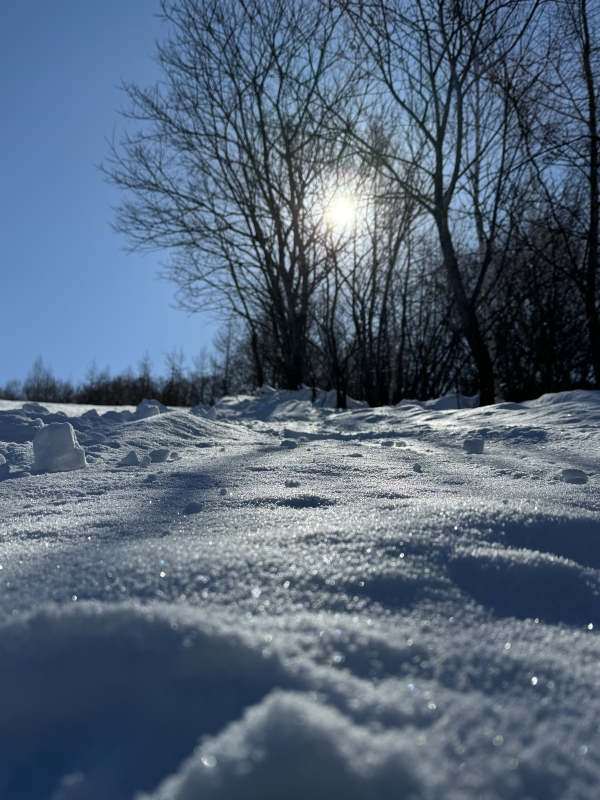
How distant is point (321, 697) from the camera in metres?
0.47

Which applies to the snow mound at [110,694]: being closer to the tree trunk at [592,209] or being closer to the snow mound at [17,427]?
the snow mound at [17,427]

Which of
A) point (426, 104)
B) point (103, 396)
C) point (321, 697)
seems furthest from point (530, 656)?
point (103, 396)

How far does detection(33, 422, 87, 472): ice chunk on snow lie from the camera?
5.42 feet

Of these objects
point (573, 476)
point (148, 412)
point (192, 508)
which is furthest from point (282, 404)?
point (192, 508)

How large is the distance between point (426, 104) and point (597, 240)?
223 centimetres

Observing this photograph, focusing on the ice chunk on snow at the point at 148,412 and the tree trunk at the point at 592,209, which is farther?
the tree trunk at the point at 592,209

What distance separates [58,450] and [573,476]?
59.1 inches

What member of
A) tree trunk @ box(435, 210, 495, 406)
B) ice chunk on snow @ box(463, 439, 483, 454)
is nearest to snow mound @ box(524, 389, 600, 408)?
ice chunk on snow @ box(463, 439, 483, 454)

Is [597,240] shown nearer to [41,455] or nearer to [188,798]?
[41,455]

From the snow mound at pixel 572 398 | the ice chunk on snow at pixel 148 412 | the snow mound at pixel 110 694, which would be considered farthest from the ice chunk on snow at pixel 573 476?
the ice chunk on snow at pixel 148 412

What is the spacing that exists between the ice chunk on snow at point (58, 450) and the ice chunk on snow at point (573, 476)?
141 cm

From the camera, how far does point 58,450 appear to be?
1.67 metres

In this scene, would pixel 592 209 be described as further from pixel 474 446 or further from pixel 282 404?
pixel 474 446

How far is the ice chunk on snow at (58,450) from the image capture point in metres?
1.65
